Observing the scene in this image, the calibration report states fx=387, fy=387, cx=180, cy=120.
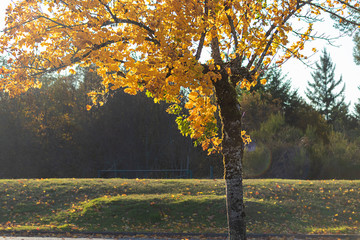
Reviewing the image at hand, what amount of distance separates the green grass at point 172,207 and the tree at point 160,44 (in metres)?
4.46

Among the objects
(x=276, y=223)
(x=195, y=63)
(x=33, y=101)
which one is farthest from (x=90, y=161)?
(x=195, y=63)

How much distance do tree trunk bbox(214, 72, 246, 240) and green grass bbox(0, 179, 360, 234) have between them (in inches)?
139

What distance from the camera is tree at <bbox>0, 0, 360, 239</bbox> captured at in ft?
19.3

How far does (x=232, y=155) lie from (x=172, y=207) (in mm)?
5415

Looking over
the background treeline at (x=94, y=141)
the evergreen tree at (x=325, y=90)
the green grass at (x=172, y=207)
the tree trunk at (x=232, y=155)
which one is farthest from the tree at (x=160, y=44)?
the evergreen tree at (x=325, y=90)

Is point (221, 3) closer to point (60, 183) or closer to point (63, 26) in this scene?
point (63, 26)

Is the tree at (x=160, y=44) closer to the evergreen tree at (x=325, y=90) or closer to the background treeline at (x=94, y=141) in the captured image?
the background treeline at (x=94, y=141)

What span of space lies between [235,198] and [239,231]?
57cm

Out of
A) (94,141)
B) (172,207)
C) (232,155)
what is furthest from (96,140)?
Answer: (232,155)

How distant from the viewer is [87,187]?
15.1 metres

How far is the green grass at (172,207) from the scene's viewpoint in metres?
10.6

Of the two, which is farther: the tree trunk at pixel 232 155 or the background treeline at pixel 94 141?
the background treeline at pixel 94 141

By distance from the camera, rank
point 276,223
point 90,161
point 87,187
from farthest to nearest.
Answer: point 90,161 < point 87,187 < point 276,223

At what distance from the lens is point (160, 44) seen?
5969 millimetres
